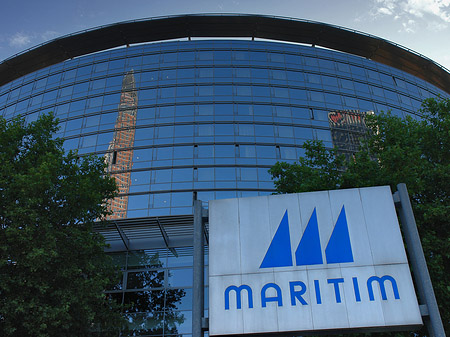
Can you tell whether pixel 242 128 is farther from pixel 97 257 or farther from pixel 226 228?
pixel 226 228

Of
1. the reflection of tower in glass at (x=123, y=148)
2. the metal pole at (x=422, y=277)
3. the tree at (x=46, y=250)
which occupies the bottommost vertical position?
the metal pole at (x=422, y=277)

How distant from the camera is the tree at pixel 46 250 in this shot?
14602mm

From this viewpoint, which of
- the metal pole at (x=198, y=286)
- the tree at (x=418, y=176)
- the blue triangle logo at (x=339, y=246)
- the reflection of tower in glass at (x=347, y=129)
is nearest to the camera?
the metal pole at (x=198, y=286)

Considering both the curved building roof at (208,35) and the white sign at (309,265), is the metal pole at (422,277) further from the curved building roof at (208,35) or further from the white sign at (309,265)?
the curved building roof at (208,35)

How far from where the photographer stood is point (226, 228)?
11.0 metres

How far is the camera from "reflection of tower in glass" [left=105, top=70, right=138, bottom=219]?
27.8m

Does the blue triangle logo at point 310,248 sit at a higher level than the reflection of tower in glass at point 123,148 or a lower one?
lower

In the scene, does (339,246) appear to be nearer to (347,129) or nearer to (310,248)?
(310,248)

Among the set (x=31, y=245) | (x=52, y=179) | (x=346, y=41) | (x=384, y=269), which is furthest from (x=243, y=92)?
(x=384, y=269)

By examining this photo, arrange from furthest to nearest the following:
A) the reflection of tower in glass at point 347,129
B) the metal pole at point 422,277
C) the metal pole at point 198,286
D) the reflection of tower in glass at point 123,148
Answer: the reflection of tower in glass at point 347,129
the reflection of tower in glass at point 123,148
the metal pole at point 198,286
the metal pole at point 422,277

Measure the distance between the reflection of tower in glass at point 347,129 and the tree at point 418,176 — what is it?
456 inches

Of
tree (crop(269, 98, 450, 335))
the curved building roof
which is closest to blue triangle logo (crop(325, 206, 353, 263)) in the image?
tree (crop(269, 98, 450, 335))

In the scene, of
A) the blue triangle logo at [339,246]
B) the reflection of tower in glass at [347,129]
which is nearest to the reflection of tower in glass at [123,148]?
the reflection of tower in glass at [347,129]

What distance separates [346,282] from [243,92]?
79.2ft
